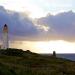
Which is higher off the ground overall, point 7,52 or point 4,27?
point 4,27

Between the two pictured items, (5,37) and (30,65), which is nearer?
(30,65)

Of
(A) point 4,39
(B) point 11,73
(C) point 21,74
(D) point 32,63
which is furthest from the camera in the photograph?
(A) point 4,39

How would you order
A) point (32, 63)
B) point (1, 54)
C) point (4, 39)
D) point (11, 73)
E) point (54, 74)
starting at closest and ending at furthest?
point (11, 73) < point (54, 74) < point (32, 63) < point (1, 54) < point (4, 39)

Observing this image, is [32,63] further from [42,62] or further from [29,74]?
[29,74]

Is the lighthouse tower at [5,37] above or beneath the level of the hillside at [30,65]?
above

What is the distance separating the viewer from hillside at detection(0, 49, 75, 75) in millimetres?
40366

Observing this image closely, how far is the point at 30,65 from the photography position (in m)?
55.5

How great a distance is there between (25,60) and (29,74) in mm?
22438

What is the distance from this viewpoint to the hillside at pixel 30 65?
132ft

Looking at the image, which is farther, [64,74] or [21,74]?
[64,74]

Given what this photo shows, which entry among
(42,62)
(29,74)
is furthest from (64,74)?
(42,62)

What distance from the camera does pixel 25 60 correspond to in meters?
60.8

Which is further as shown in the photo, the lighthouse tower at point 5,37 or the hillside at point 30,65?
the lighthouse tower at point 5,37

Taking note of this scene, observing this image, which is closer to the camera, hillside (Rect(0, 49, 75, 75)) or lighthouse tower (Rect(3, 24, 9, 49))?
hillside (Rect(0, 49, 75, 75))
